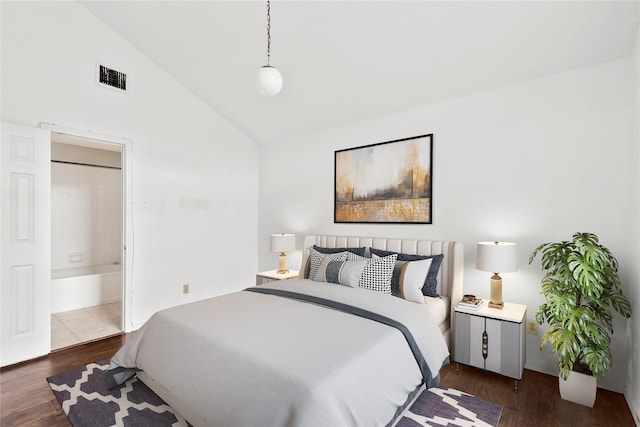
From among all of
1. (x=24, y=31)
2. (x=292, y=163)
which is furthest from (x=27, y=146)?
(x=292, y=163)

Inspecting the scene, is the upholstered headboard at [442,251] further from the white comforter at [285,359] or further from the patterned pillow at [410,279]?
the white comforter at [285,359]

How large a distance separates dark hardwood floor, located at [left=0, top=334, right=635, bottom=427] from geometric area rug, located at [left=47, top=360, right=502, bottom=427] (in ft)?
0.24

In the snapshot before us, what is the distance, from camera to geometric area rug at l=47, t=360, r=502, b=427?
1.96 metres

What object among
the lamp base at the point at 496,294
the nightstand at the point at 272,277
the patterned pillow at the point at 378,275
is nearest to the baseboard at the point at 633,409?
the lamp base at the point at 496,294

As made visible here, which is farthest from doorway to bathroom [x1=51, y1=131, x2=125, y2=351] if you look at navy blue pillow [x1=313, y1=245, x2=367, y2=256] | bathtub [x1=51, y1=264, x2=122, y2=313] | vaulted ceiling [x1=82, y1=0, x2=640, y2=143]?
navy blue pillow [x1=313, y1=245, x2=367, y2=256]

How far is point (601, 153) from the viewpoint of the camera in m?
2.40

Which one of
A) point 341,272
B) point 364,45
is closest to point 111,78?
point 364,45

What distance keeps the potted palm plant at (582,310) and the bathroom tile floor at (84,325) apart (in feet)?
13.7

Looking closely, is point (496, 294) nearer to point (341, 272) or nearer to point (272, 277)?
point (341, 272)

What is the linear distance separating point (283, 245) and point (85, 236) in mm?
3228

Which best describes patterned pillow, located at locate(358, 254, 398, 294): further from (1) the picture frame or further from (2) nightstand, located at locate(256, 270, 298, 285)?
(2) nightstand, located at locate(256, 270, 298, 285)

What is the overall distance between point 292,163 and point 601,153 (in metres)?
3.34

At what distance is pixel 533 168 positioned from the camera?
2.68 m

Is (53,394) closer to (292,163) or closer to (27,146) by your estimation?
(27,146)
